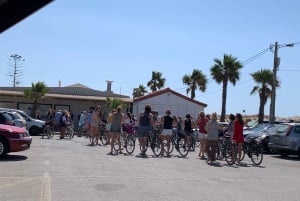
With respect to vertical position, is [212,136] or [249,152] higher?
[212,136]

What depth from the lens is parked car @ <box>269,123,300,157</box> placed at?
21766 mm

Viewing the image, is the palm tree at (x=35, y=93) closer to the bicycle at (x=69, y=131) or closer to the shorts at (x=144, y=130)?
the bicycle at (x=69, y=131)

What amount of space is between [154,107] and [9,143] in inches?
1300

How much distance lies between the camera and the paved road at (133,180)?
958 centimetres

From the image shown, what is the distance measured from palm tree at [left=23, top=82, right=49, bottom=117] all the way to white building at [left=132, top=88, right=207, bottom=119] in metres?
8.37

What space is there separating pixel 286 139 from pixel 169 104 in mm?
26780

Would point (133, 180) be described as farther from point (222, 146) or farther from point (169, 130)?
point (169, 130)

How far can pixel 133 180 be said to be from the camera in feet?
38.2

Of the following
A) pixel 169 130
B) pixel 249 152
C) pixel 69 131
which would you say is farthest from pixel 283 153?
pixel 69 131

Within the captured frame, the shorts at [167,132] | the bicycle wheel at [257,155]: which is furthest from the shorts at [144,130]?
the bicycle wheel at [257,155]

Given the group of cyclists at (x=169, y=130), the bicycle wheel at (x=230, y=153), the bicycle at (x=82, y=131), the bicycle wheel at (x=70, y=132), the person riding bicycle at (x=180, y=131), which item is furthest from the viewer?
the bicycle at (x=82, y=131)

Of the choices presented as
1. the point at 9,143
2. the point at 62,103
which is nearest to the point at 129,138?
the point at 9,143

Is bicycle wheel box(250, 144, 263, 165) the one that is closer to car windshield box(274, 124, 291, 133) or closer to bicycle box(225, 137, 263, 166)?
bicycle box(225, 137, 263, 166)

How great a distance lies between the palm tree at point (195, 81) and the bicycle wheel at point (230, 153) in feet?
144
